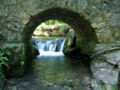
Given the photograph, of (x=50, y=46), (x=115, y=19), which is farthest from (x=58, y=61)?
(x=50, y=46)

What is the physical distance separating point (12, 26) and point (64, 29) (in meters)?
9.76

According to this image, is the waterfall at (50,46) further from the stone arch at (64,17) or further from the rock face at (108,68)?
the rock face at (108,68)

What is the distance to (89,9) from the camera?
2.93m

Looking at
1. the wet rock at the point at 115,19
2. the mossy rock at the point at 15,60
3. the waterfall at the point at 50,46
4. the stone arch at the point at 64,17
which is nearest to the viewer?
the mossy rock at the point at 15,60

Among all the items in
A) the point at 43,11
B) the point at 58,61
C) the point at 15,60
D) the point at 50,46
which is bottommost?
the point at 58,61

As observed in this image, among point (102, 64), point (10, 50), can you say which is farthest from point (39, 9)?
point (102, 64)

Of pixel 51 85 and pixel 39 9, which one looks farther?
pixel 39 9

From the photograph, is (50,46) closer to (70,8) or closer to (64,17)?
(64,17)

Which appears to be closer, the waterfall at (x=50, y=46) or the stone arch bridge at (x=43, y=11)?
the stone arch bridge at (x=43, y=11)

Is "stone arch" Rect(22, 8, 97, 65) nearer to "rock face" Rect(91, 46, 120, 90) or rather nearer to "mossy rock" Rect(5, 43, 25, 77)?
"mossy rock" Rect(5, 43, 25, 77)

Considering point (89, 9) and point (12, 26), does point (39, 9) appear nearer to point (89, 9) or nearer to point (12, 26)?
point (12, 26)

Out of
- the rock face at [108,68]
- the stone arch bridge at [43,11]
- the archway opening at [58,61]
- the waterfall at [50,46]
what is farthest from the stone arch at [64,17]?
the waterfall at [50,46]

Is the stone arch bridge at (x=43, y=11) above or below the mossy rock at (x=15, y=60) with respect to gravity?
above

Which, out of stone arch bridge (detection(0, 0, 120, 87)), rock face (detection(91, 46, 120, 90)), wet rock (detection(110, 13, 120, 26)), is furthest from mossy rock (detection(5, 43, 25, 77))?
wet rock (detection(110, 13, 120, 26))
